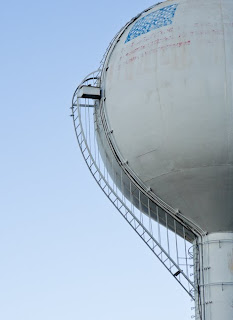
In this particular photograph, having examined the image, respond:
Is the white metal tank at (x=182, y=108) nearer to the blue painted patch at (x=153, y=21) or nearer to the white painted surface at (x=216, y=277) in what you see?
the blue painted patch at (x=153, y=21)

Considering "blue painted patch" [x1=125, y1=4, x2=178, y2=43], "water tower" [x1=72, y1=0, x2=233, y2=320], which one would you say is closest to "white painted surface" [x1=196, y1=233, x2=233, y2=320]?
"water tower" [x1=72, y1=0, x2=233, y2=320]

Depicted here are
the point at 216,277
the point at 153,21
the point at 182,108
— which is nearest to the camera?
the point at 182,108

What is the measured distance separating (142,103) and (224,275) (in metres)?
4.51

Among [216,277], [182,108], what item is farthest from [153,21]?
[216,277]

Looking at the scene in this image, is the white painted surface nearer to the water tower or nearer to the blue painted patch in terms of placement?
the water tower

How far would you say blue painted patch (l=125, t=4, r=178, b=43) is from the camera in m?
17.9

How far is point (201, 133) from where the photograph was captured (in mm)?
16328

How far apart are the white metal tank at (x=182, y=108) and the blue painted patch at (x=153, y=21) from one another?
35 millimetres

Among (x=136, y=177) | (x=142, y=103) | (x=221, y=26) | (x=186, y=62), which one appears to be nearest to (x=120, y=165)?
(x=136, y=177)

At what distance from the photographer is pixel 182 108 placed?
16469 mm

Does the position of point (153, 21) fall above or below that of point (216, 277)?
above

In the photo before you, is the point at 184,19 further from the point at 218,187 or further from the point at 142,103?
the point at 218,187

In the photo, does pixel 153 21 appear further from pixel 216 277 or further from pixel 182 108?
pixel 216 277

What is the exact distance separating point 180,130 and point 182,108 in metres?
0.50
